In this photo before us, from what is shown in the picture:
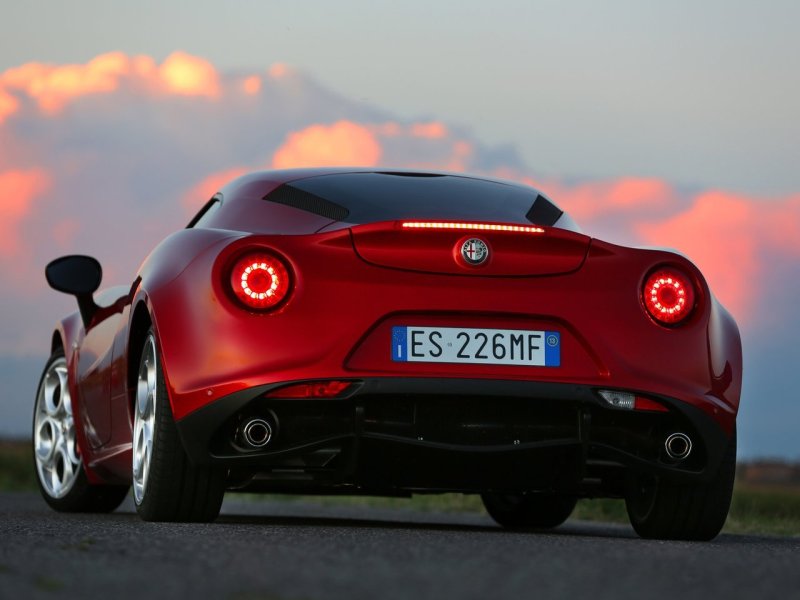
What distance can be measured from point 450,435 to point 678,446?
89cm

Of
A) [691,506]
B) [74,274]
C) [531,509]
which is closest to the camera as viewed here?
[691,506]

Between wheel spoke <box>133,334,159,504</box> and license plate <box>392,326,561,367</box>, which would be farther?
wheel spoke <box>133,334,159,504</box>

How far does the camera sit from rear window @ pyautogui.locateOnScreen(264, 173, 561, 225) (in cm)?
577

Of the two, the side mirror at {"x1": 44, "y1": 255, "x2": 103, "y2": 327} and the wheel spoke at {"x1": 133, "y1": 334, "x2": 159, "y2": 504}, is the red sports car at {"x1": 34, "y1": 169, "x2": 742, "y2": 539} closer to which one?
the wheel spoke at {"x1": 133, "y1": 334, "x2": 159, "y2": 504}

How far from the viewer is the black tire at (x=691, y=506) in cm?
571

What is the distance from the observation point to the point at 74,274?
23.2ft

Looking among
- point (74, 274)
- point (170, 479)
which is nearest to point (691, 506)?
point (170, 479)

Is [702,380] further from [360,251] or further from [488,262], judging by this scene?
[360,251]

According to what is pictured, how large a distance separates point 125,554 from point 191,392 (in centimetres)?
137

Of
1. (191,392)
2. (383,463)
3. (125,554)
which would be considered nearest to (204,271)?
(191,392)

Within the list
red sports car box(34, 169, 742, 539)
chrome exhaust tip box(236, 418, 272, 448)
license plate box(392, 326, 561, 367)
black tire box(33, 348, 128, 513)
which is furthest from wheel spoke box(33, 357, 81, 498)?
license plate box(392, 326, 561, 367)

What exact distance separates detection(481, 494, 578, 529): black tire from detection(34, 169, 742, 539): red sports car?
1.93 meters

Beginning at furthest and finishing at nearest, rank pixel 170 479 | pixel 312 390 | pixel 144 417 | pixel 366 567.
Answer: pixel 144 417
pixel 170 479
pixel 312 390
pixel 366 567

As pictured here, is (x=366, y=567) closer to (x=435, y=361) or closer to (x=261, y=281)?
(x=435, y=361)
